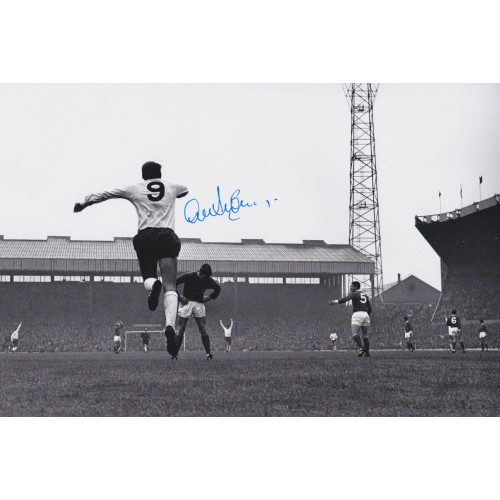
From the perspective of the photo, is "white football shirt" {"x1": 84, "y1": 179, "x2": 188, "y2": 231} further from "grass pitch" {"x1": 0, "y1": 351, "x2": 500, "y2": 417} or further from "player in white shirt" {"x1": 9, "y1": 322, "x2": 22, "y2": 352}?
"player in white shirt" {"x1": 9, "y1": 322, "x2": 22, "y2": 352}

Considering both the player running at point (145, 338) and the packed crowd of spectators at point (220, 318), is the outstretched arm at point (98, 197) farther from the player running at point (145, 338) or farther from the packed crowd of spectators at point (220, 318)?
the player running at point (145, 338)

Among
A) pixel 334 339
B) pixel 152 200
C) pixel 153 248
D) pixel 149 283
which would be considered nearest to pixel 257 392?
pixel 149 283

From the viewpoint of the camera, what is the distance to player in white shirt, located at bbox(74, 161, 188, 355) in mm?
7668

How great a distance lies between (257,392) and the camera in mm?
8375

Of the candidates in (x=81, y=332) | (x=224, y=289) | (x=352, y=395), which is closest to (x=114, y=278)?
(x=81, y=332)

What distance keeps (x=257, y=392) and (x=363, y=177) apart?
23.4 feet

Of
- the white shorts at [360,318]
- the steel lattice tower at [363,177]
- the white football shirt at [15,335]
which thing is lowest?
the white football shirt at [15,335]

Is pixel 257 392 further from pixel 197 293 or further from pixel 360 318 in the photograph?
pixel 360 318

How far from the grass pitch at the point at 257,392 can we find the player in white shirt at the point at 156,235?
807 millimetres

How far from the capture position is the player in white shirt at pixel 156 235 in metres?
7.67

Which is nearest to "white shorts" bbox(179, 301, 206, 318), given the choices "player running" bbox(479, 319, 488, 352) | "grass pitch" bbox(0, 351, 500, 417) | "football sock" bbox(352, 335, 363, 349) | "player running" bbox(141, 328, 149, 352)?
"grass pitch" bbox(0, 351, 500, 417)

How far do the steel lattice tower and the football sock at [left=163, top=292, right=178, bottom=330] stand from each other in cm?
485

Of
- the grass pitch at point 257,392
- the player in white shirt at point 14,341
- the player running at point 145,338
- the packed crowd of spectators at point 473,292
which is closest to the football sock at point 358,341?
the packed crowd of spectators at point 473,292

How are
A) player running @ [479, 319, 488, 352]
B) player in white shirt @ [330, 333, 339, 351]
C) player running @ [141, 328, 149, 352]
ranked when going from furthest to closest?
player in white shirt @ [330, 333, 339, 351]
player running @ [141, 328, 149, 352]
player running @ [479, 319, 488, 352]
